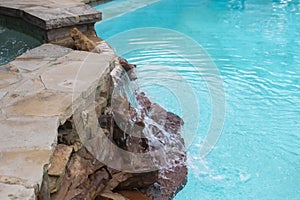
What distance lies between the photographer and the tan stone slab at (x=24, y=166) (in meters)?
1.15

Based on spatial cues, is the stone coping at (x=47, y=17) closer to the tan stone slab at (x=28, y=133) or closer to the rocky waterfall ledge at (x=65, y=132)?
the rocky waterfall ledge at (x=65, y=132)

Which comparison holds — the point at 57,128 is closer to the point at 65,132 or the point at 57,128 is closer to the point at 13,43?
the point at 65,132

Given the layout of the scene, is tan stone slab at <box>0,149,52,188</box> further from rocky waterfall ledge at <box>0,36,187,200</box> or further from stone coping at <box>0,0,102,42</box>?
stone coping at <box>0,0,102,42</box>

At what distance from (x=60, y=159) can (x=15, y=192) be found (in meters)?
0.39

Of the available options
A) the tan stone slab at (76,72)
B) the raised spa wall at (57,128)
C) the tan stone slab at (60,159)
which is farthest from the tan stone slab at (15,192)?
the tan stone slab at (76,72)

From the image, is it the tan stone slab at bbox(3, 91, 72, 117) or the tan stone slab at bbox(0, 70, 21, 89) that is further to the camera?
the tan stone slab at bbox(0, 70, 21, 89)

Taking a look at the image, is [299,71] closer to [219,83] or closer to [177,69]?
[219,83]

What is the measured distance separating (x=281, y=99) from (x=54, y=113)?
3.21 meters

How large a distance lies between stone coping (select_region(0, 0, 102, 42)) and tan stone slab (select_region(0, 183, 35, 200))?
6.19 feet

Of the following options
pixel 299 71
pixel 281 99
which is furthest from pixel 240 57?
pixel 281 99

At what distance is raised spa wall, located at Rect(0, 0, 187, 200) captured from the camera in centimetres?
126

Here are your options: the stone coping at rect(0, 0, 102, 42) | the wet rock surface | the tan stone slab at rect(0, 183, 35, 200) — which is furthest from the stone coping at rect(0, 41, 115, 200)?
the stone coping at rect(0, 0, 102, 42)

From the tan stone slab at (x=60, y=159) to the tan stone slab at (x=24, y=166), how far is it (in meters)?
0.11

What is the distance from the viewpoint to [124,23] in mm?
7324
